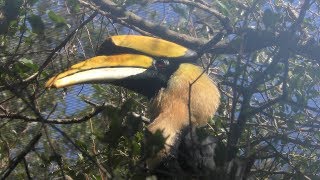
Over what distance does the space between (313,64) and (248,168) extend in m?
1.04

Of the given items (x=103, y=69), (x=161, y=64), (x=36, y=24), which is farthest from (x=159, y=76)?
(x=36, y=24)

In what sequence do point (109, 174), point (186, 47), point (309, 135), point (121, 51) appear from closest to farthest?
point (109, 174), point (121, 51), point (186, 47), point (309, 135)

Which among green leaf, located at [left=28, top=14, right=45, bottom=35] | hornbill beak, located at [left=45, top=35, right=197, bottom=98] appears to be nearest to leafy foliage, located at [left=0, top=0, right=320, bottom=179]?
green leaf, located at [left=28, top=14, right=45, bottom=35]

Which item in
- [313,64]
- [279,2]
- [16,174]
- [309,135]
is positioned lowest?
[16,174]

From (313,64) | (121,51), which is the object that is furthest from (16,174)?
(313,64)

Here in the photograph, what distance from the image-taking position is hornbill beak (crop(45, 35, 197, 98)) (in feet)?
6.55

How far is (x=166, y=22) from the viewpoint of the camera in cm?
298

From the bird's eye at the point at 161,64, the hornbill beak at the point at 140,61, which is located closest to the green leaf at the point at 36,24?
the hornbill beak at the point at 140,61

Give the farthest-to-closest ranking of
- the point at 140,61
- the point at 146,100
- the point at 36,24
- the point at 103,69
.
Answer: the point at 146,100 → the point at 140,61 → the point at 103,69 → the point at 36,24

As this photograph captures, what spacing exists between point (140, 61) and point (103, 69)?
224 mm

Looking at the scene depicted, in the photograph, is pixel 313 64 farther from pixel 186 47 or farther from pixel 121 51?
pixel 121 51

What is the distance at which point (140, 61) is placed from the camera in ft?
6.95

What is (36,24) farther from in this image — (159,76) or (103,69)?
(159,76)

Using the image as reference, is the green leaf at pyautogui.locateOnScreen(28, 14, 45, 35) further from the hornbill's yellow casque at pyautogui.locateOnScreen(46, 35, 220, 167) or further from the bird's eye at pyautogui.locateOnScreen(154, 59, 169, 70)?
the bird's eye at pyautogui.locateOnScreen(154, 59, 169, 70)
